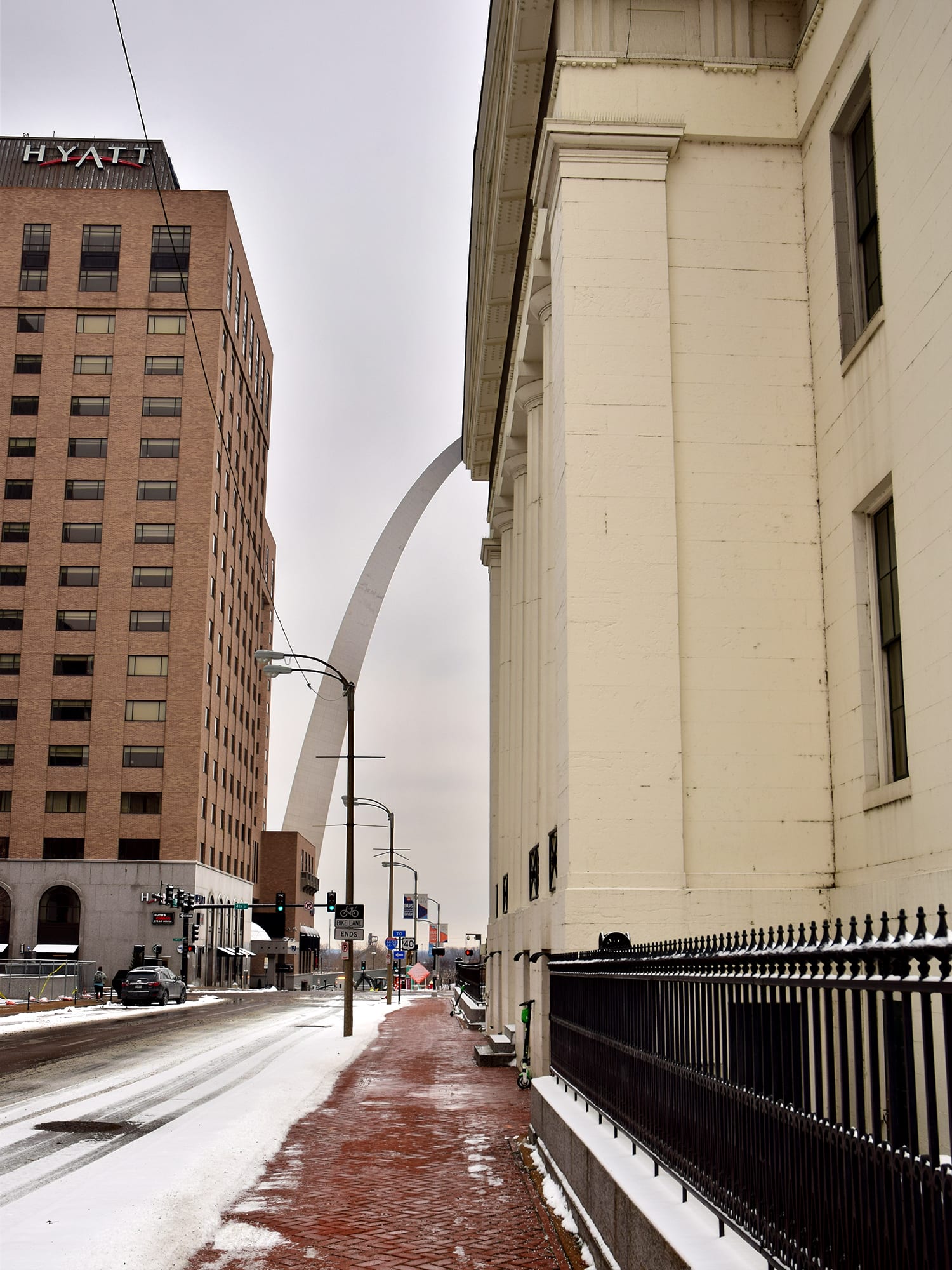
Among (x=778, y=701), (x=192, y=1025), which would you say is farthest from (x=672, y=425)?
(x=192, y=1025)

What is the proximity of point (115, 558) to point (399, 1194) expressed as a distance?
266ft

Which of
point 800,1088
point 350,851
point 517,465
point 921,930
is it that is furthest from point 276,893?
point 921,930

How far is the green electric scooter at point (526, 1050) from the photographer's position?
61.7 ft

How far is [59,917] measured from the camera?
83125mm

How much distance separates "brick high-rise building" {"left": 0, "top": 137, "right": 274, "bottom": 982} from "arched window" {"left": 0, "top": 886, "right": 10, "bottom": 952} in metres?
0.14

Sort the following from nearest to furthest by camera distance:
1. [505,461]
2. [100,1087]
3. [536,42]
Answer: [100,1087] → [536,42] → [505,461]

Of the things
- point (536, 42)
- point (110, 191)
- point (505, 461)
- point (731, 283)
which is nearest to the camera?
point (731, 283)

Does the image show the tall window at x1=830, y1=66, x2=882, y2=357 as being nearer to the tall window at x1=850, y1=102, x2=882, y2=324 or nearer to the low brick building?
the tall window at x1=850, y1=102, x2=882, y2=324

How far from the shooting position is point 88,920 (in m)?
82.4

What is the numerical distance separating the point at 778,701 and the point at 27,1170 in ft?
32.4

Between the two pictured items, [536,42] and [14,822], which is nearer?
[536,42]

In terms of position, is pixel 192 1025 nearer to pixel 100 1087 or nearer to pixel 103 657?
pixel 100 1087

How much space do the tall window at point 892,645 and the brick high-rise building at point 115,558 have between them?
73.1m

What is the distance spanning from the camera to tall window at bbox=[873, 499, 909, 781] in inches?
574
